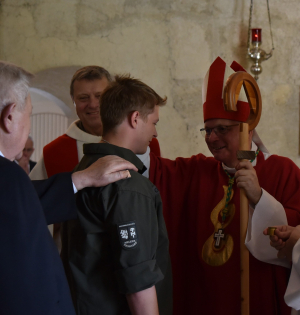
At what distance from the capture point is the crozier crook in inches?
81.5

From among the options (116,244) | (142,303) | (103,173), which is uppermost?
(103,173)

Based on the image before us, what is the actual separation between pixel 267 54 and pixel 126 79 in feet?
11.3

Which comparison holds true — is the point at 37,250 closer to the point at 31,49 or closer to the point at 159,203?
the point at 159,203

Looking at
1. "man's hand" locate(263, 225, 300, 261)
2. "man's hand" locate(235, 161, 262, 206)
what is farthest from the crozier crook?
"man's hand" locate(263, 225, 300, 261)

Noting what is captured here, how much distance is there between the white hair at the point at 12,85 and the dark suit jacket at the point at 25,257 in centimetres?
20

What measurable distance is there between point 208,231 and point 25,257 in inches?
57.4

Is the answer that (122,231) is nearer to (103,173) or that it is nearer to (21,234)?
(103,173)

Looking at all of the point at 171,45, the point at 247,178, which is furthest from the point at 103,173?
the point at 171,45

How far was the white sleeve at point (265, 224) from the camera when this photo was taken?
224cm

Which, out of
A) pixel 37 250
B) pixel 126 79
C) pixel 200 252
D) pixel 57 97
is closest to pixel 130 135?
pixel 126 79

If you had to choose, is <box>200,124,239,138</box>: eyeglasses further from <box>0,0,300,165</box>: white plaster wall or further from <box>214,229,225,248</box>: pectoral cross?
<box>0,0,300,165</box>: white plaster wall

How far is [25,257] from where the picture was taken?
125cm

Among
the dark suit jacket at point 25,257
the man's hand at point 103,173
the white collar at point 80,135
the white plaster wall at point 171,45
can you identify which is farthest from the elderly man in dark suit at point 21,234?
the white plaster wall at point 171,45

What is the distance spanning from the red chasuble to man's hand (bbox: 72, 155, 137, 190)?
916 mm
